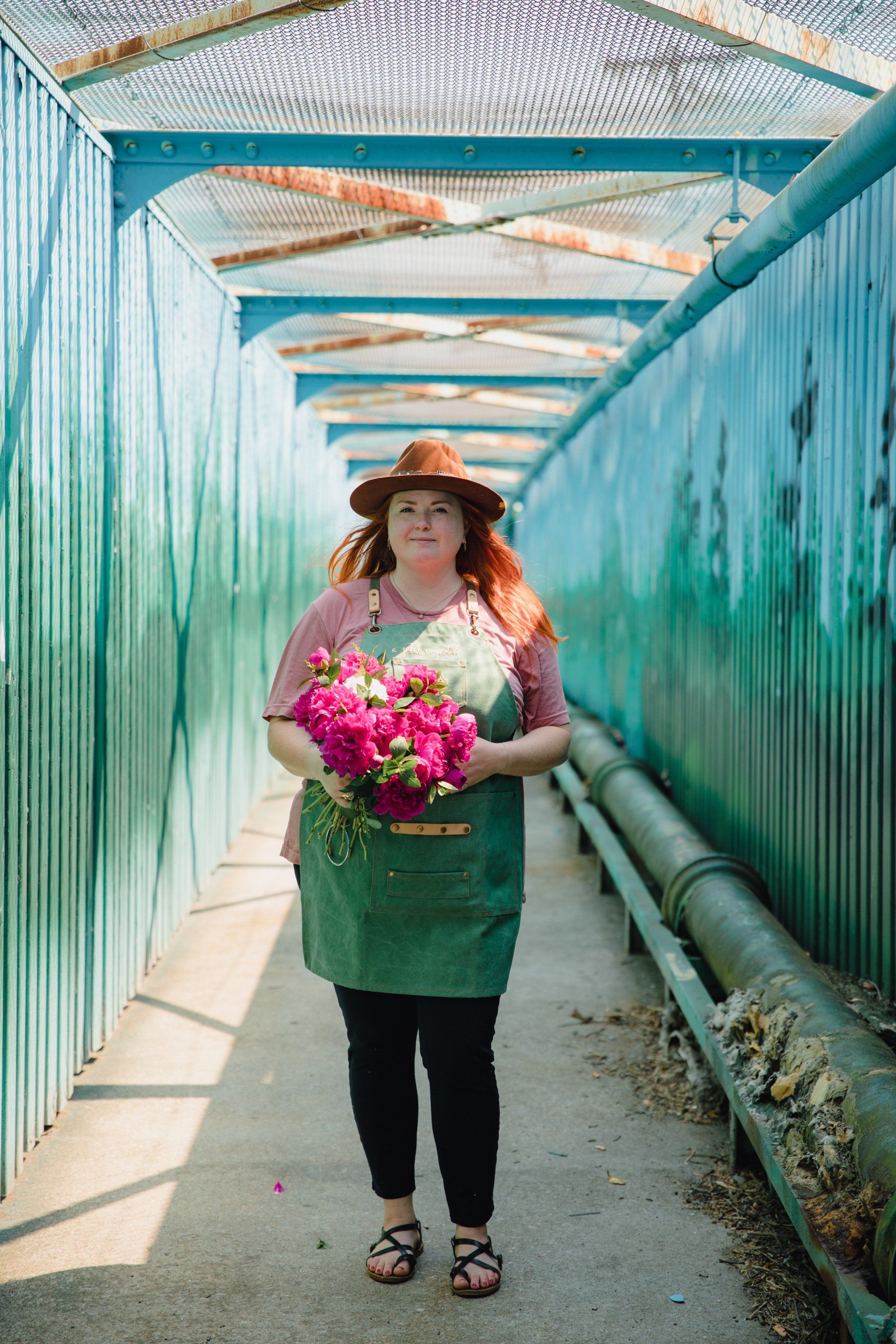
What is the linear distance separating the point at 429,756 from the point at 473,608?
0.56m

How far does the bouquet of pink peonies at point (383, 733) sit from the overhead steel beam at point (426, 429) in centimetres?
1156

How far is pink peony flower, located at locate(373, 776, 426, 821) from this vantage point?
257 cm

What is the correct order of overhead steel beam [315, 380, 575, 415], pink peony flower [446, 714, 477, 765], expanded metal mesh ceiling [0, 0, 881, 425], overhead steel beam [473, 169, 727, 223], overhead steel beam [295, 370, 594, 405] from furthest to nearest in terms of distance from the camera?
overhead steel beam [315, 380, 575, 415] < overhead steel beam [295, 370, 594, 405] < overhead steel beam [473, 169, 727, 223] < expanded metal mesh ceiling [0, 0, 881, 425] < pink peony flower [446, 714, 477, 765]

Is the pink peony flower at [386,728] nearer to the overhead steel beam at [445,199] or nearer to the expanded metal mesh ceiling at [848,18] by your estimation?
the expanded metal mesh ceiling at [848,18]

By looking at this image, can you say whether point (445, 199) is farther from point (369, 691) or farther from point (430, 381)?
point (430, 381)

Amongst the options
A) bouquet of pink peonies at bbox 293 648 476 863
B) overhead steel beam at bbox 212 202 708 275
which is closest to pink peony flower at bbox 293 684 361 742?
bouquet of pink peonies at bbox 293 648 476 863

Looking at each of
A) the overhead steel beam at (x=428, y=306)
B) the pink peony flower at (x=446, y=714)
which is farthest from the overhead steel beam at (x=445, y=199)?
the pink peony flower at (x=446, y=714)

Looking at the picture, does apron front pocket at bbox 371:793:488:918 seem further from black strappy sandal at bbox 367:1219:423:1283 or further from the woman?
black strappy sandal at bbox 367:1219:423:1283

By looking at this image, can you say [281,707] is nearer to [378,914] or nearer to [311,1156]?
[378,914]

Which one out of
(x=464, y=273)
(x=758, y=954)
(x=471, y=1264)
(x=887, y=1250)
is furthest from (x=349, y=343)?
(x=887, y=1250)

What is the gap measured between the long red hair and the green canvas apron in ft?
0.84

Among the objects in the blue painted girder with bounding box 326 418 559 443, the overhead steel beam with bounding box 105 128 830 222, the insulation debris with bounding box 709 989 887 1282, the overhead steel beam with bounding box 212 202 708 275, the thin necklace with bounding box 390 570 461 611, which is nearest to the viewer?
the insulation debris with bounding box 709 989 887 1282

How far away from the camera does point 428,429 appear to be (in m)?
14.5

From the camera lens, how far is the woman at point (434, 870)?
279 centimetres
